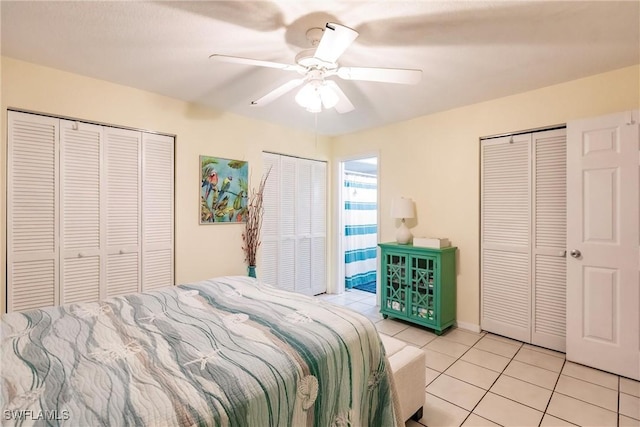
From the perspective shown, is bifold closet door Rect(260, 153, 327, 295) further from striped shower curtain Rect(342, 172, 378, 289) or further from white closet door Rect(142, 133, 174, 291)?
white closet door Rect(142, 133, 174, 291)

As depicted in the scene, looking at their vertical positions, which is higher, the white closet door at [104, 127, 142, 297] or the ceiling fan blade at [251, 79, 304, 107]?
the ceiling fan blade at [251, 79, 304, 107]

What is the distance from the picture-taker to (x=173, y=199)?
3094 millimetres

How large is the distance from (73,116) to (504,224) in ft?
13.2

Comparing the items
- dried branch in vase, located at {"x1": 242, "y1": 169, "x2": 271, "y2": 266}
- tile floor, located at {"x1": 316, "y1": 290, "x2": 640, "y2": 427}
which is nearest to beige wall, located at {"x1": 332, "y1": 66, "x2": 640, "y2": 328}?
tile floor, located at {"x1": 316, "y1": 290, "x2": 640, "y2": 427}

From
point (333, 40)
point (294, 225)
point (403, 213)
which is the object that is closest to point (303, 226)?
point (294, 225)

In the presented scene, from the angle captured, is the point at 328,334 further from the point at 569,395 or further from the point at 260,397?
the point at 569,395

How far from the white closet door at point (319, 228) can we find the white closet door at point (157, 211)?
1950 mm

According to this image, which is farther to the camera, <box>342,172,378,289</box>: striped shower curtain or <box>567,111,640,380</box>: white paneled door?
<box>342,172,378,289</box>: striped shower curtain

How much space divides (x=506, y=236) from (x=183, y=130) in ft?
11.4

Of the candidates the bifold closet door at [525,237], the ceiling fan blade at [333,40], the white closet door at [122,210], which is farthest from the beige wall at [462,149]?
the white closet door at [122,210]

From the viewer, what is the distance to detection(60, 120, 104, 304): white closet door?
2.49 meters

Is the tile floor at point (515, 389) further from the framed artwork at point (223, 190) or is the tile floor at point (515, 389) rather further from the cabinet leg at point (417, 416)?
the framed artwork at point (223, 190)

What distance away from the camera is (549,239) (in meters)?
2.77

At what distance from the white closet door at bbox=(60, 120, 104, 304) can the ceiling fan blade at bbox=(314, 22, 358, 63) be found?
7.32 ft
